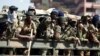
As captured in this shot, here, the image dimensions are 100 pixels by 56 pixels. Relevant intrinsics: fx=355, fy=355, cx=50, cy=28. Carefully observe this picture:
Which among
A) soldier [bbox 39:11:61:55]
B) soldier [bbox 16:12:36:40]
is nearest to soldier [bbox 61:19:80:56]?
soldier [bbox 39:11:61:55]

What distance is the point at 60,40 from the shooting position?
28.1 ft

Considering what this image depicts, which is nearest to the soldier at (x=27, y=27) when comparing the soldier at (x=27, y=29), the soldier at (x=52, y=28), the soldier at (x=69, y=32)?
the soldier at (x=27, y=29)

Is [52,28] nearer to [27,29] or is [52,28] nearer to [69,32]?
[69,32]

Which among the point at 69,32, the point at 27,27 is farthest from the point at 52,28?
the point at 27,27

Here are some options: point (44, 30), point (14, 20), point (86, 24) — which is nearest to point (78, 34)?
point (86, 24)

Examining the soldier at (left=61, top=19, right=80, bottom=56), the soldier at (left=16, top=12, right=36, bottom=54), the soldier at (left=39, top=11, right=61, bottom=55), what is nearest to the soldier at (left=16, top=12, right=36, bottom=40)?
the soldier at (left=16, top=12, right=36, bottom=54)

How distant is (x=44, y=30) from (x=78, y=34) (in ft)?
3.03

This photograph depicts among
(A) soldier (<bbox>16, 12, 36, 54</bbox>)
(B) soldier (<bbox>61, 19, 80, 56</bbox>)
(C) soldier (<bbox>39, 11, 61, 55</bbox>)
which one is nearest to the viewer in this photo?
(A) soldier (<bbox>16, 12, 36, 54</bbox>)

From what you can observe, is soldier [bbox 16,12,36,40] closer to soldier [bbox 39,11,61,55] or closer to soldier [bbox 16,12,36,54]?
soldier [bbox 16,12,36,54]

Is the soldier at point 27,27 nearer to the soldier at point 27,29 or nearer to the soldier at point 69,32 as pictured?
the soldier at point 27,29

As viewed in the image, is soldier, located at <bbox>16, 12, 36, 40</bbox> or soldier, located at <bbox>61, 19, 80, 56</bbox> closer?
soldier, located at <bbox>16, 12, 36, 40</bbox>

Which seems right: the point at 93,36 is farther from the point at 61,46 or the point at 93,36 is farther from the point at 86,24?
the point at 61,46

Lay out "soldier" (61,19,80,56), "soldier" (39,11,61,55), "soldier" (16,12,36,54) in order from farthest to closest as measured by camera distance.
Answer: "soldier" (61,19,80,56)
"soldier" (39,11,61,55)
"soldier" (16,12,36,54)

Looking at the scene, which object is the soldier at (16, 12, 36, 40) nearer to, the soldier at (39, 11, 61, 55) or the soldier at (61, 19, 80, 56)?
the soldier at (39, 11, 61, 55)
